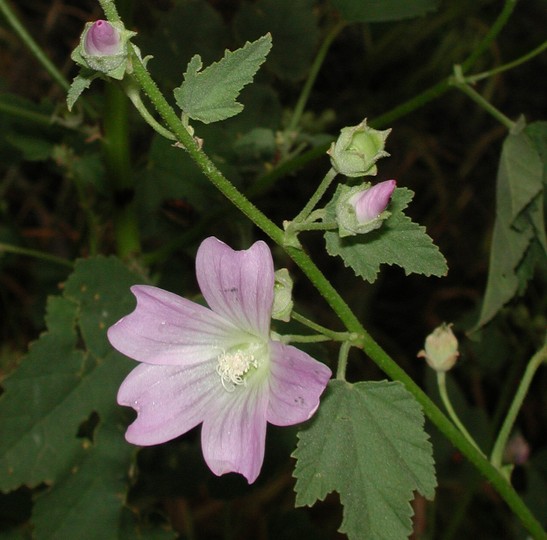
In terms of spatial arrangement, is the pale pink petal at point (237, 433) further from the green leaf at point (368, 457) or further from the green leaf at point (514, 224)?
the green leaf at point (514, 224)

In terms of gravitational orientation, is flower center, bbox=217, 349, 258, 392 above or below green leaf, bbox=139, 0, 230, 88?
below

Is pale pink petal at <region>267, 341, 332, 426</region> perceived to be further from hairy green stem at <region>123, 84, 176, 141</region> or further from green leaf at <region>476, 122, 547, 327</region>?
green leaf at <region>476, 122, 547, 327</region>

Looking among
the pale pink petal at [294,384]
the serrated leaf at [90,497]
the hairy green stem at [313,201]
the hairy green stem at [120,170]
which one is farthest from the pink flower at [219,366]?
the hairy green stem at [120,170]

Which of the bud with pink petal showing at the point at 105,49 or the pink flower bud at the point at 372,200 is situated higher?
the bud with pink petal showing at the point at 105,49

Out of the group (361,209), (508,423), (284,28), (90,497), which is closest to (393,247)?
(361,209)

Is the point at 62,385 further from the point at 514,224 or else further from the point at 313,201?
the point at 514,224

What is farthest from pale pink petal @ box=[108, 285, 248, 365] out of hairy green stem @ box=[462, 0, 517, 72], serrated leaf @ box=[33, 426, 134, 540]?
hairy green stem @ box=[462, 0, 517, 72]
